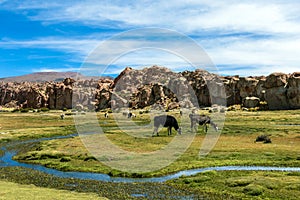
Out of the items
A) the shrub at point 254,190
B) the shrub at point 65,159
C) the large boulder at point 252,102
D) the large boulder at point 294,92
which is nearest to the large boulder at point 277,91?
the large boulder at point 294,92

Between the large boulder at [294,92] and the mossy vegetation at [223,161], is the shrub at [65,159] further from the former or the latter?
the large boulder at [294,92]

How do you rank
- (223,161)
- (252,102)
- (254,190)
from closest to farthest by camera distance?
1. (254,190)
2. (223,161)
3. (252,102)

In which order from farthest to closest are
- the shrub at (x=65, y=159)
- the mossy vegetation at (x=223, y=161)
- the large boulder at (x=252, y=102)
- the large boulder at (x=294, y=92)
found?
the large boulder at (x=252, y=102)
the large boulder at (x=294, y=92)
the shrub at (x=65, y=159)
the mossy vegetation at (x=223, y=161)

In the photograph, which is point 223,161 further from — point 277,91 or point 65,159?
point 277,91

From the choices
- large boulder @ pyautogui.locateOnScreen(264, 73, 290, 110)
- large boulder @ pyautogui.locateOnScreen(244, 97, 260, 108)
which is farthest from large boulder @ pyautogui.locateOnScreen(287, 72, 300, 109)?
large boulder @ pyautogui.locateOnScreen(244, 97, 260, 108)

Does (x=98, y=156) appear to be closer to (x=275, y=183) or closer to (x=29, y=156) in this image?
(x=29, y=156)

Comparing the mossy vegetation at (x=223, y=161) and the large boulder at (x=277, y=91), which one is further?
the large boulder at (x=277, y=91)

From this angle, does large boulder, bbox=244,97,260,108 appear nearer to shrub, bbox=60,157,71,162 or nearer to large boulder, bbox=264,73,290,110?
large boulder, bbox=264,73,290,110

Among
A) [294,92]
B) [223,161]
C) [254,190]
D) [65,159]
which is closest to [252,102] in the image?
[294,92]

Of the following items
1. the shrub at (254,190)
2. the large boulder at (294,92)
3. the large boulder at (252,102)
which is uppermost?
the large boulder at (294,92)

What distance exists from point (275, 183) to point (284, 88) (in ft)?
387

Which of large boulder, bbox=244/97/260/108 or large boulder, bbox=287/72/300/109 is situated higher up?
large boulder, bbox=287/72/300/109

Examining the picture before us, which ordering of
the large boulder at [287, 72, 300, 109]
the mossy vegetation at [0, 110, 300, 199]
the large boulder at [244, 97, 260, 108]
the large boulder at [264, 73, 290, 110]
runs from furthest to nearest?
1. the large boulder at [244, 97, 260, 108]
2. the large boulder at [264, 73, 290, 110]
3. the large boulder at [287, 72, 300, 109]
4. the mossy vegetation at [0, 110, 300, 199]

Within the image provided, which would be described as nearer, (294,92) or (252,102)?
(294,92)
